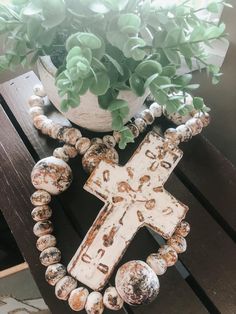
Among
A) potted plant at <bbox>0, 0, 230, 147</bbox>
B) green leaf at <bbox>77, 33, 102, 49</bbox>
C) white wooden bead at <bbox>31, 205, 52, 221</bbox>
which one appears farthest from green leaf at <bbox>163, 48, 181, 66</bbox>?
white wooden bead at <bbox>31, 205, 52, 221</bbox>

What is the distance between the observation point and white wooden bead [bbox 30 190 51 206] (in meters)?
0.61

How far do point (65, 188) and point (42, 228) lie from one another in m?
0.08

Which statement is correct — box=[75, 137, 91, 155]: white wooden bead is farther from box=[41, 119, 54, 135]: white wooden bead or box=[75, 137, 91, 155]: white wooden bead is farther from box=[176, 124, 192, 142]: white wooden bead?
box=[176, 124, 192, 142]: white wooden bead

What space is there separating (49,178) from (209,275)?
12.1 inches

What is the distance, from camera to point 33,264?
0.58 m

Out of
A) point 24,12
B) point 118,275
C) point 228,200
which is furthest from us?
point 228,200

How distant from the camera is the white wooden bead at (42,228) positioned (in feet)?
1.93

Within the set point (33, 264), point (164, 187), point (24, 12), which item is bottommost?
point (33, 264)

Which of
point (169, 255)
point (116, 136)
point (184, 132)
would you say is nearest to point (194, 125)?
point (184, 132)

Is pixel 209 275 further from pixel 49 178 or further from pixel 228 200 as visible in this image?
pixel 49 178

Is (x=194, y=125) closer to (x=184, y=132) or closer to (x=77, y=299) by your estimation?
(x=184, y=132)

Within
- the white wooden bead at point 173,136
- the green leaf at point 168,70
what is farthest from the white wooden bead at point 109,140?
the green leaf at point 168,70

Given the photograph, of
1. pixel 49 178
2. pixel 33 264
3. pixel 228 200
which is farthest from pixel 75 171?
pixel 228 200

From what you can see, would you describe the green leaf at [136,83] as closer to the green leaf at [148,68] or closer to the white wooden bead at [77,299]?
the green leaf at [148,68]
